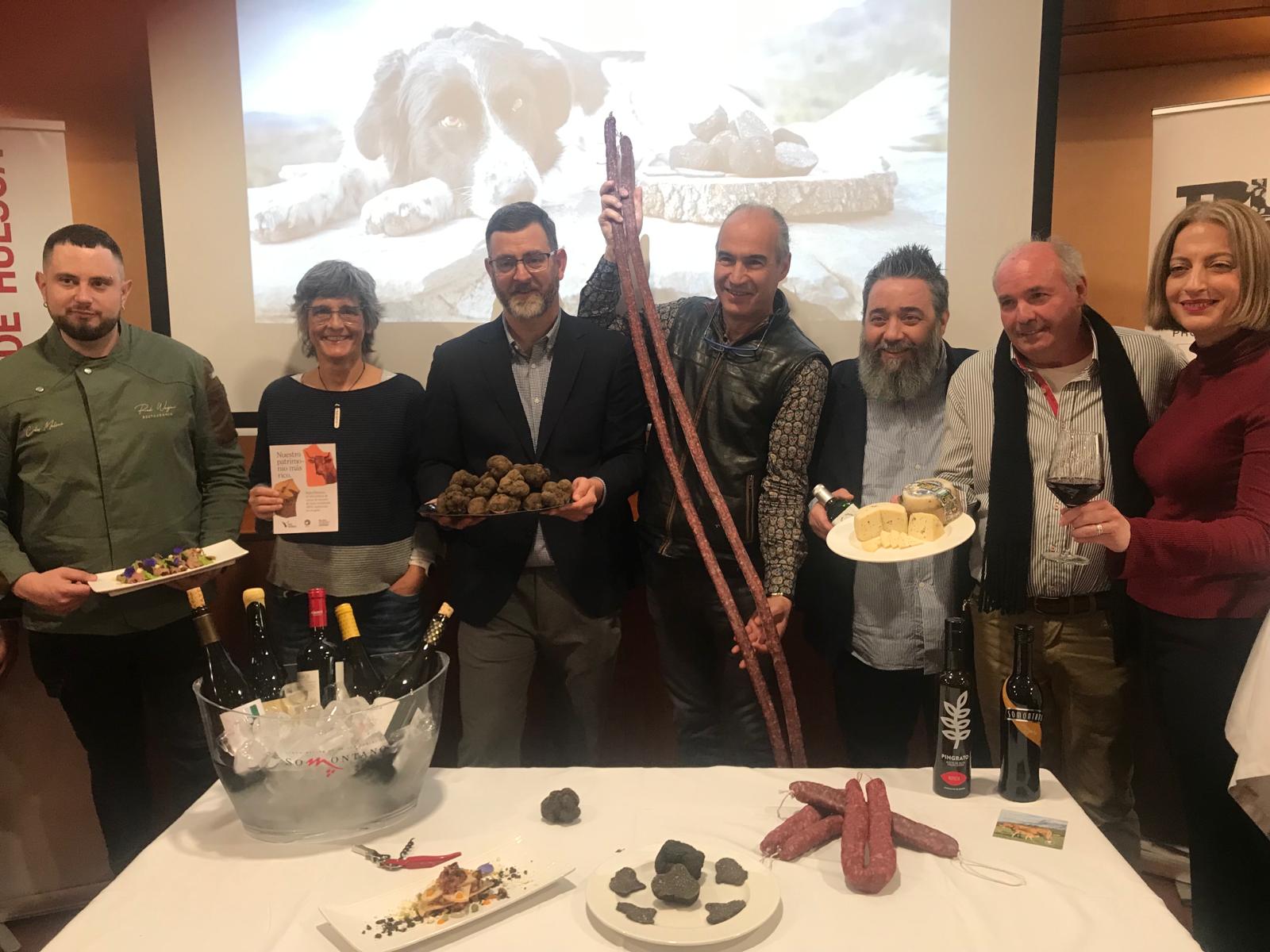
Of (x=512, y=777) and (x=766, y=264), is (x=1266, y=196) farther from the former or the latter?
(x=512, y=777)

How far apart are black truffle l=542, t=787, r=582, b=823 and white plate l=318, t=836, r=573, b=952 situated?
93mm

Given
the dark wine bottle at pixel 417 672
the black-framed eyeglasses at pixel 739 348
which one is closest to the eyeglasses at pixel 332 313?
the black-framed eyeglasses at pixel 739 348

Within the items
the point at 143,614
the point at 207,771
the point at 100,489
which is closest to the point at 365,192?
the point at 100,489

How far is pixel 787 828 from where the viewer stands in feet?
4.80

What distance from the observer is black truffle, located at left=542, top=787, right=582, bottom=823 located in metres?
1.53

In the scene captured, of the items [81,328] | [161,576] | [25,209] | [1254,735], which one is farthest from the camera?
[25,209]

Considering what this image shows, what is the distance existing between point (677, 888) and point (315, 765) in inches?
23.5

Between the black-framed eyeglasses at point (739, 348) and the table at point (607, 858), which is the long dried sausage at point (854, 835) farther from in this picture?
the black-framed eyeglasses at point (739, 348)

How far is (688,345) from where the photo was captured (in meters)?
2.56

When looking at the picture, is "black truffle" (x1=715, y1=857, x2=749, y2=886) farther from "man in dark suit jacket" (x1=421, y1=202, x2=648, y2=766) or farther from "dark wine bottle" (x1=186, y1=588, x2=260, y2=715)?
"man in dark suit jacket" (x1=421, y1=202, x2=648, y2=766)

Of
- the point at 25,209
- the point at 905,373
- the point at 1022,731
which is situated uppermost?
the point at 25,209

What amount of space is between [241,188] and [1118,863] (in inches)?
123

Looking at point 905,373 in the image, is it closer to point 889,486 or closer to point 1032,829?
point 889,486

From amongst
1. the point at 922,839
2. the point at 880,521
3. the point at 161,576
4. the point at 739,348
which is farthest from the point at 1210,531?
the point at 161,576
